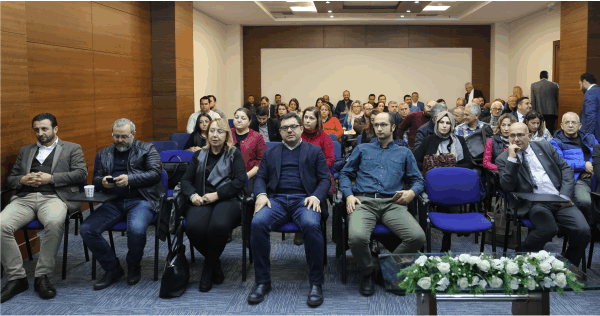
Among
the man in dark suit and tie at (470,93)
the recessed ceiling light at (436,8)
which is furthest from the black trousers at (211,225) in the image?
the man in dark suit and tie at (470,93)

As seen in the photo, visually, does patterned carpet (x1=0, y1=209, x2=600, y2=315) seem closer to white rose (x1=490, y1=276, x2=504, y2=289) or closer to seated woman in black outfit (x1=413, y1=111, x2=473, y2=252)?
white rose (x1=490, y1=276, x2=504, y2=289)

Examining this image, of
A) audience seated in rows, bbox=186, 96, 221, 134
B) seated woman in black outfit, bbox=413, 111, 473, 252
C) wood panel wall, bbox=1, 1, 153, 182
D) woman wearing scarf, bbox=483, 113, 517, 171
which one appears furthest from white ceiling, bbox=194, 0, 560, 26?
seated woman in black outfit, bbox=413, 111, 473, 252

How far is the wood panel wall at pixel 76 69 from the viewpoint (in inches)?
169

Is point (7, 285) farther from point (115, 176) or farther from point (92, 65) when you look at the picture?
point (92, 65)

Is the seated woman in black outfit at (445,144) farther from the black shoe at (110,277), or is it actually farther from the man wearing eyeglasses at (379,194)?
the black shoe at (110,277)

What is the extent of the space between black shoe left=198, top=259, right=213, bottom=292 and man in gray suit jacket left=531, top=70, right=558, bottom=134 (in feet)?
26.4

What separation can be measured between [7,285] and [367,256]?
270 cm

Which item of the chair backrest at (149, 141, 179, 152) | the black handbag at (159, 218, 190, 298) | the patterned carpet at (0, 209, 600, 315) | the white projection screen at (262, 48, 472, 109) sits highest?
the white projection screen at (262, 48, 472, 109)

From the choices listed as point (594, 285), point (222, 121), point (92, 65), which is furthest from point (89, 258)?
point (594, 285)

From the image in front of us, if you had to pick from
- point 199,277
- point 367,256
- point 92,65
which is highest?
point 92,65

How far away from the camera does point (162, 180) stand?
4277 mm

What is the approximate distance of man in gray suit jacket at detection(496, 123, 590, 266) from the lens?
3.82m

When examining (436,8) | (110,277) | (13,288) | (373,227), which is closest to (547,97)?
(436,8)

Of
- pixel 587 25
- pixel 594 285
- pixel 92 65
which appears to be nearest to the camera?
pixel 594 285
